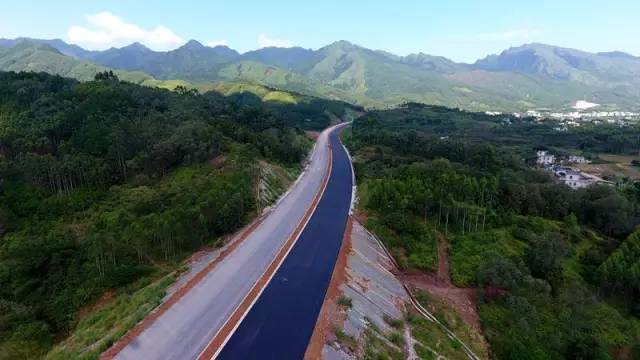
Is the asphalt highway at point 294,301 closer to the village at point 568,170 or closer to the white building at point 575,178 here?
the village at point 568,170

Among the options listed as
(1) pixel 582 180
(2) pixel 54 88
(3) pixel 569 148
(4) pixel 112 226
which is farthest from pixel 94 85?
(3) pixel 569 148

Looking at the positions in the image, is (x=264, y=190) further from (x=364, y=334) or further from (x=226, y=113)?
(x=226, y=113)

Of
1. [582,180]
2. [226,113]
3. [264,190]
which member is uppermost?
[226,113]

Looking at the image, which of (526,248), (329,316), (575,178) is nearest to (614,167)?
(575,178)

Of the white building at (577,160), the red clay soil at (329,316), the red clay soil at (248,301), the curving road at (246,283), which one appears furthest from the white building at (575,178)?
the red clay soil at (329,316)

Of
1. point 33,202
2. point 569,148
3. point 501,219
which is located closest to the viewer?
point 501,219

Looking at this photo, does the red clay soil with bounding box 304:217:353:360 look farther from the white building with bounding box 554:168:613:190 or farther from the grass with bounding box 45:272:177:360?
the white building with bounding box 554:168:613:190

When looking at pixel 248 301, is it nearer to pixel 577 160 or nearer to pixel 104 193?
pixel 104 193
